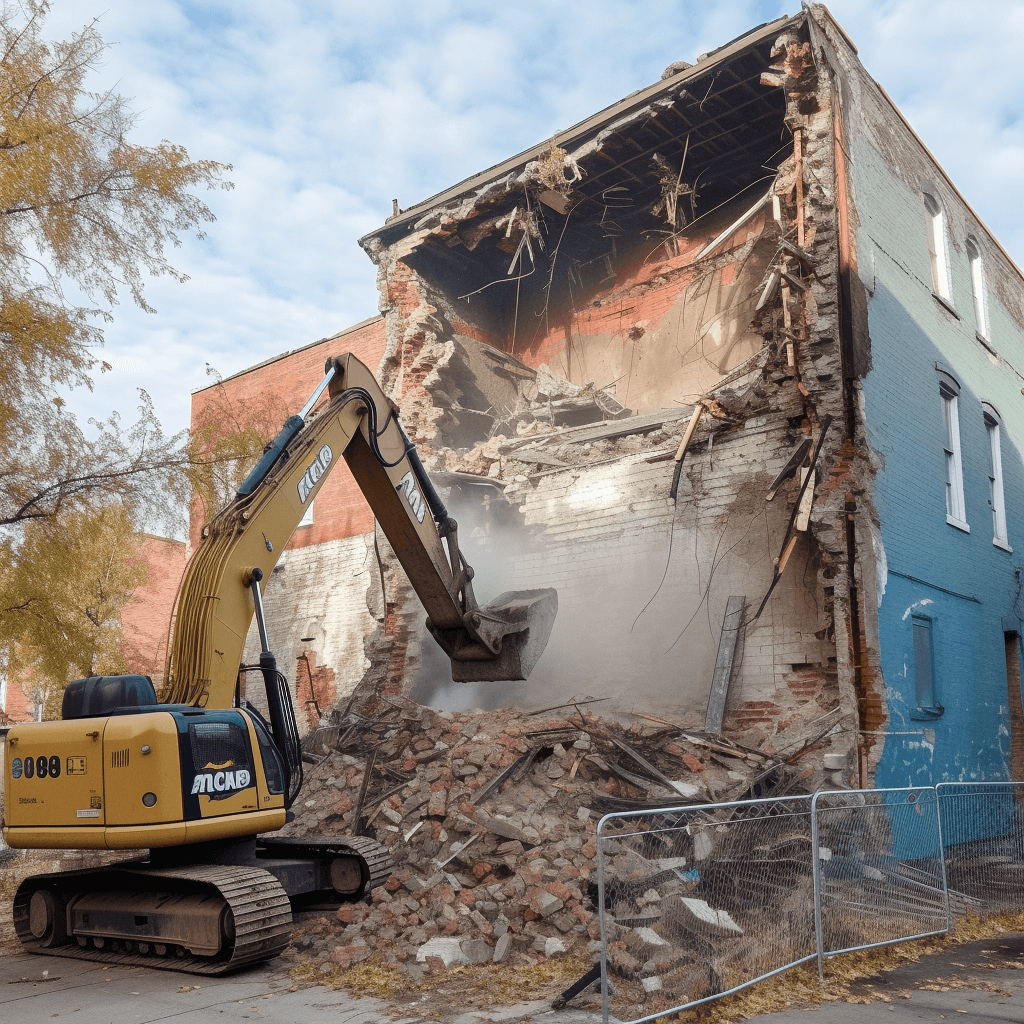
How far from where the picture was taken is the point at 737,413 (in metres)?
11.2

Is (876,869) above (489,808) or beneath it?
beneath

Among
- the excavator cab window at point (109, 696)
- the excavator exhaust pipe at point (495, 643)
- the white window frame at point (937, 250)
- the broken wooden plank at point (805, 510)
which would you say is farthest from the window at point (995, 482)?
the excavator cab window at point (109, 696)

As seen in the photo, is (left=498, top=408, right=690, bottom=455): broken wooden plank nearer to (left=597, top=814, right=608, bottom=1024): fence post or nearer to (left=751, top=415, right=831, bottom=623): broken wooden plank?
(left=751, top=415, right=831, bottom=623): broken wooden plank

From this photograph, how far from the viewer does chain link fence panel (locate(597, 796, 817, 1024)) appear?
4.89 meters

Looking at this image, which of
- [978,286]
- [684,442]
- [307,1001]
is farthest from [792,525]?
[978,286]

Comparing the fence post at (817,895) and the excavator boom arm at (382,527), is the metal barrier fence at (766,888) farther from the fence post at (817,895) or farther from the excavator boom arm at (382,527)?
the excavator boom arm at (382,527)

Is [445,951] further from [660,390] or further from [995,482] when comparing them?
[995,482]

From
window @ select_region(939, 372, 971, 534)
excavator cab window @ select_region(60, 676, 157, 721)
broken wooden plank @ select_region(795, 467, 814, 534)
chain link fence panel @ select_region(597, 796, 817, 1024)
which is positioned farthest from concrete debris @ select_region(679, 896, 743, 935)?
window @ select_region(939, 372, 971, 534)

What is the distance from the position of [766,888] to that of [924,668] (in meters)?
6.31

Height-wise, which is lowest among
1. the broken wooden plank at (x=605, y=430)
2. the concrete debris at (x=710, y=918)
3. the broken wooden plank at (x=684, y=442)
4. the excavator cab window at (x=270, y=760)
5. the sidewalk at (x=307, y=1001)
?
the sidewalk at (x=307, y=1001)

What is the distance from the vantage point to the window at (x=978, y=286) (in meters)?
15.4

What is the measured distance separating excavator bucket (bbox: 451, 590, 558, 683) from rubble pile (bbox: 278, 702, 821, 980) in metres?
0.68

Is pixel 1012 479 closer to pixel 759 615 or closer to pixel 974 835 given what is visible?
pixel 759 615

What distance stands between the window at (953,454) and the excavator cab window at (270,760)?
31.8 ft
